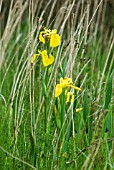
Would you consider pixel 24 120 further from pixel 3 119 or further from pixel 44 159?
pixel 44 159

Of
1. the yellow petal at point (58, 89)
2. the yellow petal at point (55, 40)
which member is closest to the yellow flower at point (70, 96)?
the yellow petal at point (58, 89)

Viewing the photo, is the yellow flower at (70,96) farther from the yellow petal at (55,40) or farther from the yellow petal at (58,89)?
the yellow petal at (55,40)

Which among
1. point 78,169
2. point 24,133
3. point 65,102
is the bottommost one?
point 78,169

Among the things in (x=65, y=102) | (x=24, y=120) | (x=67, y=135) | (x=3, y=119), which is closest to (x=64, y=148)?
(x=67, y=135)

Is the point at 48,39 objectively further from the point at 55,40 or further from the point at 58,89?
the point at 58,89

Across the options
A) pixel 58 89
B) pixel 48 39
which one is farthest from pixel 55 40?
pixel 58 89

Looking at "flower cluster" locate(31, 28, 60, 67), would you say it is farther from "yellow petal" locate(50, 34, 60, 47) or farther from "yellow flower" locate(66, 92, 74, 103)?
"yellow flower" locate(66, 92, 74, 103)

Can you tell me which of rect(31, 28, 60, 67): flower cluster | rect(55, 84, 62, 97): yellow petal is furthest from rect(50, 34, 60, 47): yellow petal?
rect(55, 84, 62, 97): yellow petal

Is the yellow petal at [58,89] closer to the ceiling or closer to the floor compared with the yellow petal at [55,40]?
closer to the floor

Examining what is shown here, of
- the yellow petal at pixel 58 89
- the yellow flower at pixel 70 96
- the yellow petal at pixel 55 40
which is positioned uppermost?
the yellow petal at pixel 55 40

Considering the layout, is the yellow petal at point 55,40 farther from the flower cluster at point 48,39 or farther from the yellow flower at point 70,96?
the yellow flower at point 70,96

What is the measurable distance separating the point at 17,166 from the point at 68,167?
19 cm

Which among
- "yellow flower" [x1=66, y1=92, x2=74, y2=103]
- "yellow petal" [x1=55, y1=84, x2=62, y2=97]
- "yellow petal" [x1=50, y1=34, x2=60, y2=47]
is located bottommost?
"yellow flower" [x1=66, y1=92, x2=74, y2=103]

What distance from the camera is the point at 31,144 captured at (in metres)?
1.68
